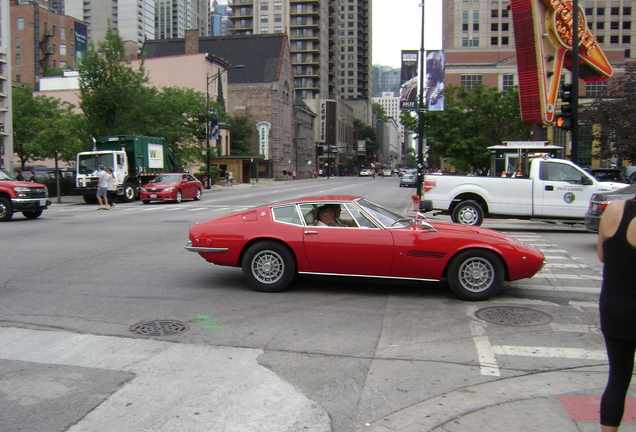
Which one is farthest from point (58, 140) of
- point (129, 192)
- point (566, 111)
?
point (566, 111)

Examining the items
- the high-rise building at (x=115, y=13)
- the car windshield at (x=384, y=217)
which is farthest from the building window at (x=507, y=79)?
the high-rise building at (x=115, y=13)

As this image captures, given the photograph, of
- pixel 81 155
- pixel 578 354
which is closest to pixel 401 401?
pixel 578 354

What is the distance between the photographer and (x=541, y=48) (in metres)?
24.7

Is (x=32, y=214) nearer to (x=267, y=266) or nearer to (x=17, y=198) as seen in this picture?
(x=17, y=198)

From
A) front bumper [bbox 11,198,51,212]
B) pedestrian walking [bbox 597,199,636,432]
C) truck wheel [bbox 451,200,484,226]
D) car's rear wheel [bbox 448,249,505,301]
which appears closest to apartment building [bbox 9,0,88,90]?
front bumper [bbox 11,198,51,212]

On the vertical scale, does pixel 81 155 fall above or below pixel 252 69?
below

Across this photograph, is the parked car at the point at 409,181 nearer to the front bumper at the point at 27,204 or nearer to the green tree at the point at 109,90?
the green tree at the point at 109,90

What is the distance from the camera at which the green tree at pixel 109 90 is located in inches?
1318

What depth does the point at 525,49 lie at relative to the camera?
25.1 meters

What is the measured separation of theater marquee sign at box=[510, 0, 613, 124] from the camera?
2445cm

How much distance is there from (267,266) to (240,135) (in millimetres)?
78031

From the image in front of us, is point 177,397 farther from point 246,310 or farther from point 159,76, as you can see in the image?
point 159,76

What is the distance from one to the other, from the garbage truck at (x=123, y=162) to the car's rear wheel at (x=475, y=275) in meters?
23.5

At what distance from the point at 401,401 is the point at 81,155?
27.4 metres
